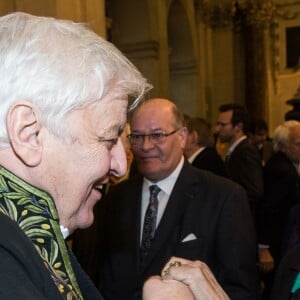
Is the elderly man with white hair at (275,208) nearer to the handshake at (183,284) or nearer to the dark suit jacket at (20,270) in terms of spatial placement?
the handshake at (183,284)

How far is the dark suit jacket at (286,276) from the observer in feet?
7.66

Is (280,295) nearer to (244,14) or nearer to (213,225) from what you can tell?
(213,225)

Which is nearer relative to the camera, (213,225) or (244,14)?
(213,225)

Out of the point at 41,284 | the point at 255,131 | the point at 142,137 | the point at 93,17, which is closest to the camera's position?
the point at 41,284

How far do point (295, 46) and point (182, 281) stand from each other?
579 inches

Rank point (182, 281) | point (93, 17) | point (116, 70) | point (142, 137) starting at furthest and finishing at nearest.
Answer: point (93, 17), point (142, 137), point (182, 281), point (116, 70)

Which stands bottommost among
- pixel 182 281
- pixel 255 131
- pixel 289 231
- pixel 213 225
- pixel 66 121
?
pixel 255 131

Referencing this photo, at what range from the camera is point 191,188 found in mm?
2971

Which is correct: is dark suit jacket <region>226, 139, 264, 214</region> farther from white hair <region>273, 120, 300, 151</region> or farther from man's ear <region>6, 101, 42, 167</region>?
man's ear <region>6, 101, 42, 167</region>

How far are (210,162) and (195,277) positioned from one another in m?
3.72

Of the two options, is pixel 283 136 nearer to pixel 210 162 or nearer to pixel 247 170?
pixel 247 170

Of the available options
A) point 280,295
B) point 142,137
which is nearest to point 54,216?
point 280,295

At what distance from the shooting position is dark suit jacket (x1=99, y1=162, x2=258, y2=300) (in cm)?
275

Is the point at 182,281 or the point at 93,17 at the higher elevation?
the point at 93,17
